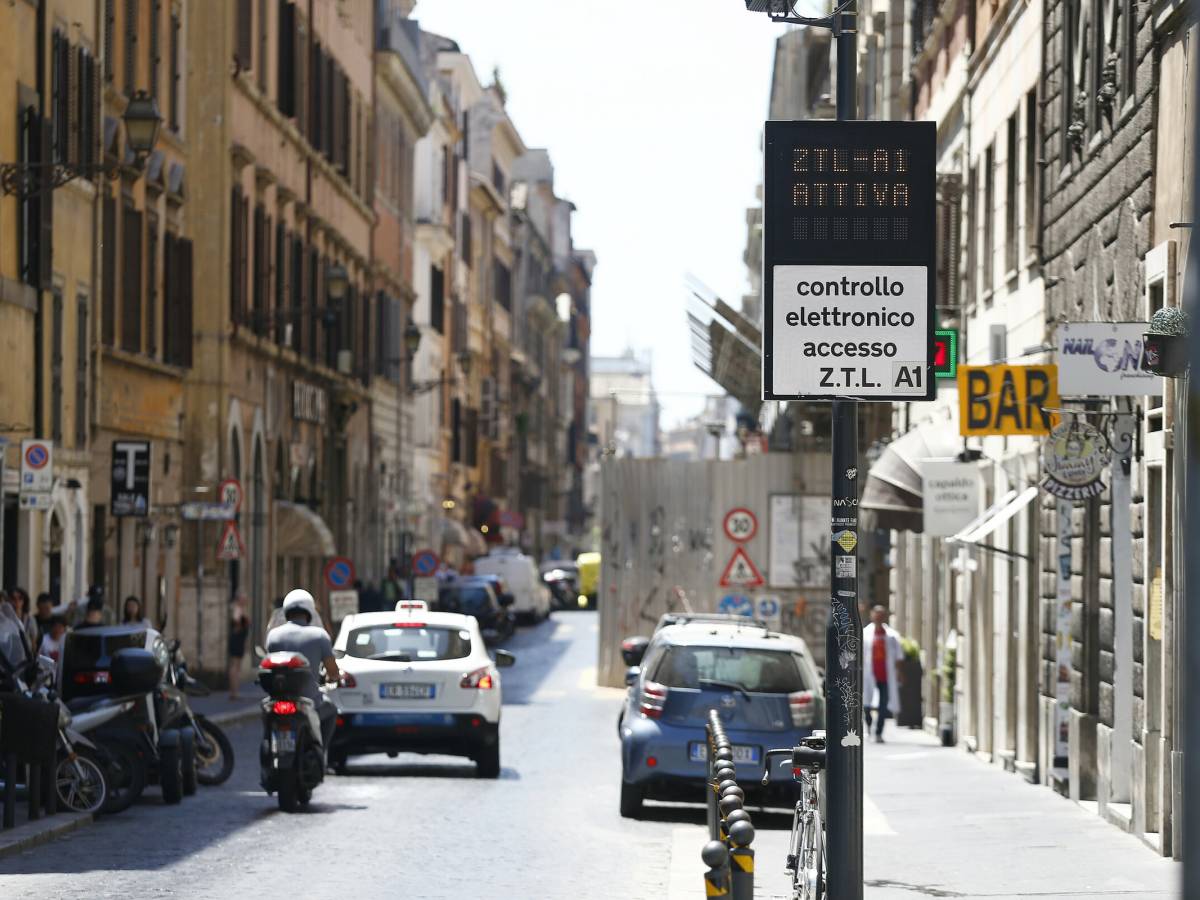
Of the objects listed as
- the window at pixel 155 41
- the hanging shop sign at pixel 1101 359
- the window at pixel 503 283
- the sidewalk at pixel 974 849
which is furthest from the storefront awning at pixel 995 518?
the window at pixel 503 283

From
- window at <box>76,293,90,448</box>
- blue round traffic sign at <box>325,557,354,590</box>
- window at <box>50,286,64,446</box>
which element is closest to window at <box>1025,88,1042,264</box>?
window at <box>50,286,64,446</box>

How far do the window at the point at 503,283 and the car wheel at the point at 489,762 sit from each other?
85352 mm

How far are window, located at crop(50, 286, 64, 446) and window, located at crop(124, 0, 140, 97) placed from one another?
6112 mm

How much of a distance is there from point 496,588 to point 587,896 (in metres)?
54.7

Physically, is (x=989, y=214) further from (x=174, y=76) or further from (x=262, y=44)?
(x=262, y=44)

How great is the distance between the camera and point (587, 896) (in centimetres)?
1597

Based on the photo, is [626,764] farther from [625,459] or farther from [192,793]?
[625,459]

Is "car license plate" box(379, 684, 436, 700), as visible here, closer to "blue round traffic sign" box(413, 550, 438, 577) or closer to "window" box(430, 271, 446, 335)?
"blue round traffic sign" box(413, 550, 438, 577)

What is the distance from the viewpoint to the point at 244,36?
47.2 metres

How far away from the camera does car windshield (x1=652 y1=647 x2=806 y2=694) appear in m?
21.5

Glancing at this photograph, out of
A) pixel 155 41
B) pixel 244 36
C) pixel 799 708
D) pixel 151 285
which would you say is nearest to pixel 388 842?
pixel 799 708

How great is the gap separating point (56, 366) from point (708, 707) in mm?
14303

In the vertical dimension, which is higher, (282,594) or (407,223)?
(407,223)

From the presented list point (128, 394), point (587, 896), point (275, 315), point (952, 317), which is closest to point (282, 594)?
point (275, 315)
